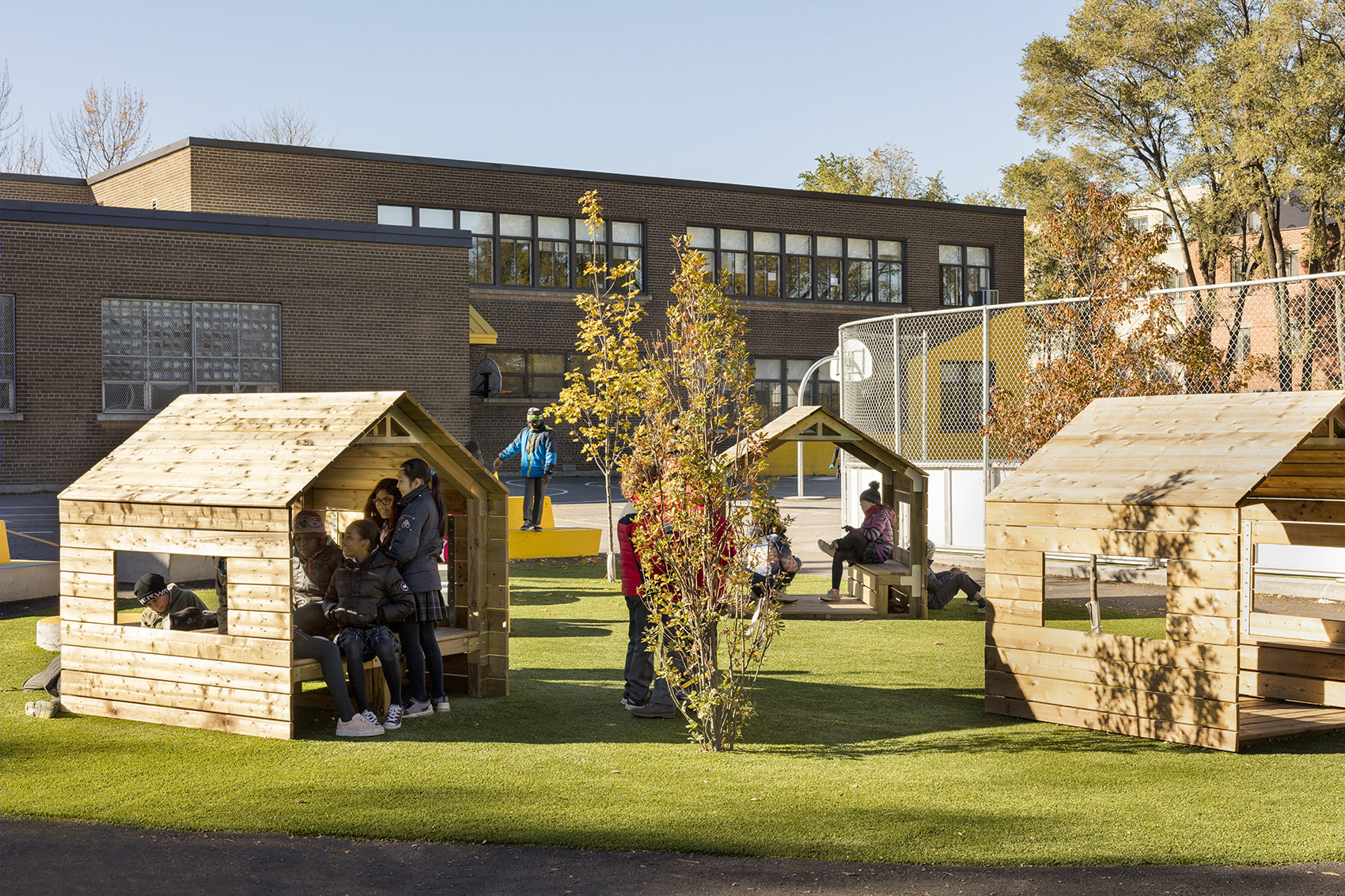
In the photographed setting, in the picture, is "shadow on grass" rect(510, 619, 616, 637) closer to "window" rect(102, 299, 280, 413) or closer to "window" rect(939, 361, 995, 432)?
"window" rect(939, 361, 995, 432)

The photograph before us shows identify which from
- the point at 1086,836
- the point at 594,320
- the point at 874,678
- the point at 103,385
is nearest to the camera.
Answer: the point at 1086,836

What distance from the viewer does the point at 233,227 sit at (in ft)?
88.1

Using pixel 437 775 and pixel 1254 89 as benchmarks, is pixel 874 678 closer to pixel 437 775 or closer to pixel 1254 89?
pixel 437 775

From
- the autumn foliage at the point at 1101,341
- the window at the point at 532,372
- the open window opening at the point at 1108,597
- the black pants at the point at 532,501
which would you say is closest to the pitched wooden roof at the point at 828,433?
the autumn foliage at the point at 1101,341

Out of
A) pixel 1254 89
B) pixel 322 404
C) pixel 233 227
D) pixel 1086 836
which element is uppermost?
pixel 1254 89

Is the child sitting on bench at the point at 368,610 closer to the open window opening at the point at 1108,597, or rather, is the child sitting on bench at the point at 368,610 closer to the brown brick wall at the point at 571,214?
the open window opening at the point at 1108,597

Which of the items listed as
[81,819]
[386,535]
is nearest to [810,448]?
[386,535]

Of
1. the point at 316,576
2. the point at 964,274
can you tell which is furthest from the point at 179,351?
the point at 964,274

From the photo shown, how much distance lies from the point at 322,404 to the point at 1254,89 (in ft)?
106

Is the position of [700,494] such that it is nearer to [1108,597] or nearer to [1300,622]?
[1300,622]

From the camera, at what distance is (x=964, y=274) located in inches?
1805

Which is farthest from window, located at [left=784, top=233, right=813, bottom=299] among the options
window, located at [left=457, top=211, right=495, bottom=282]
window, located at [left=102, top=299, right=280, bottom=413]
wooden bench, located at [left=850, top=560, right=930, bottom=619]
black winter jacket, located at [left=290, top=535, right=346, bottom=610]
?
black winter jacket, located at [left=290, top=535, right=346, bottom=610]

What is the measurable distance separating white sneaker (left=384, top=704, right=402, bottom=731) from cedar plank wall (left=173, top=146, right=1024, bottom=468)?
20.1 m

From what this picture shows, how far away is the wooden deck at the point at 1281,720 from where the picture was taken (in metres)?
8.00
